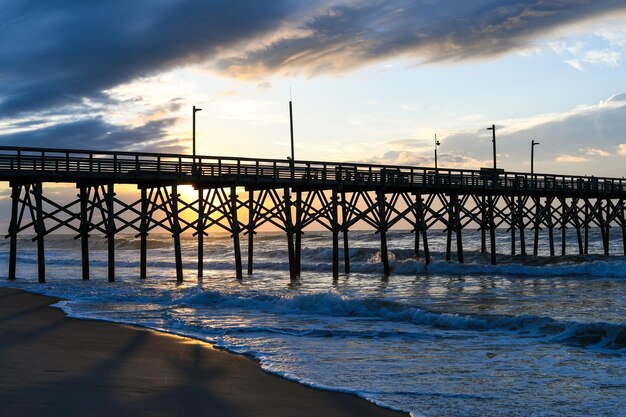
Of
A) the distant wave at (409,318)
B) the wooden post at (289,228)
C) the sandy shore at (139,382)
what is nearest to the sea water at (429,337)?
the distant wave at (409,318)

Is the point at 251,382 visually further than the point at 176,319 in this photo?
No

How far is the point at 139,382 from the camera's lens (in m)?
7.53

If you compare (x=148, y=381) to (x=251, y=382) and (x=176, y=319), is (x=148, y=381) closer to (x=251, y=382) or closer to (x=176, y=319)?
(x=251, y=382)

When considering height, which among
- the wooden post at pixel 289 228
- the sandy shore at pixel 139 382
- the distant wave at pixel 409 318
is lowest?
the distant wave at pixel 409 318

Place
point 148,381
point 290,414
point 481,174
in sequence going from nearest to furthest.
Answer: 1. point 290,414
2. point 148,381
3. point 481,174

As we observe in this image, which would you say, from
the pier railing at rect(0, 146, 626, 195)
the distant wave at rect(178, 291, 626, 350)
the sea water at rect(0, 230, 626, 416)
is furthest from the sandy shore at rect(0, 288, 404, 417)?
the pier railing at rect(0, 146, 626, 195)

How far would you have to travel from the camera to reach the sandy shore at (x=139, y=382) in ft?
20.9

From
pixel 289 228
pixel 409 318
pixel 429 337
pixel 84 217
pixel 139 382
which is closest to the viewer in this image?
pixel 139 382

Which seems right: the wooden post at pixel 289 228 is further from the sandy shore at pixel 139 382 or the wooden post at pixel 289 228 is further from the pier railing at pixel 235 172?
the sandy shore at pixel 139 382

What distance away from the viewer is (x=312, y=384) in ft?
25.5

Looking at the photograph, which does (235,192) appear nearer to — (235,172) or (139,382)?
(235,172)

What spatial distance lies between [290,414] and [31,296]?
14049mm

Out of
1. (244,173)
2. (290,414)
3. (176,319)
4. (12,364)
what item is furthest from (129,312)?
(244,173)

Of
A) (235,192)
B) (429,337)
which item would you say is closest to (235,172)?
(235,192)
